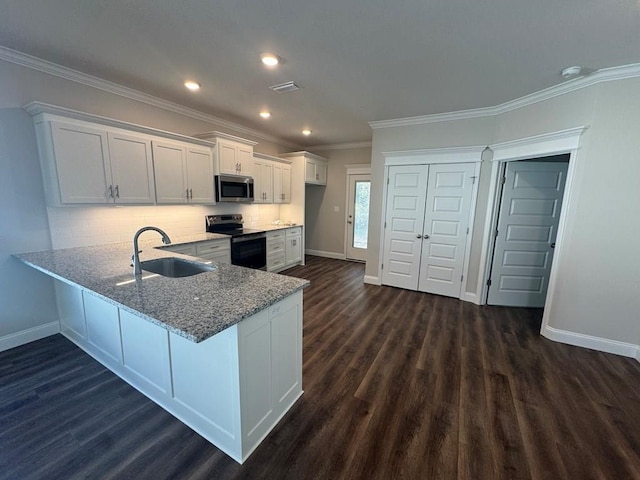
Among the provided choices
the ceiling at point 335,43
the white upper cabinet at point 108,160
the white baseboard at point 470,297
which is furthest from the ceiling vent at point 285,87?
the white baseboard at point 470,297

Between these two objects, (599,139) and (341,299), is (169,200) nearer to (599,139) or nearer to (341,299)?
(341,299)

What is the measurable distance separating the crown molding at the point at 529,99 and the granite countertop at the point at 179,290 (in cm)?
339

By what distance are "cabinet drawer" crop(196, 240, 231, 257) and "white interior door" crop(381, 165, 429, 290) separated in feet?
8.54

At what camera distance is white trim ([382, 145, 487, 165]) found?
376cm

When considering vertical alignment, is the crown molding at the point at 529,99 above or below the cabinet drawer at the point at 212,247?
above

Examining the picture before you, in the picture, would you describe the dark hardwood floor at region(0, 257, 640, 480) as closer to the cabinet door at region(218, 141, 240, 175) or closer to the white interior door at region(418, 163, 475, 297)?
the white interior door at region(418, 163, 475, 297)

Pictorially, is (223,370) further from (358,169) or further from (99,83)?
(358,169)

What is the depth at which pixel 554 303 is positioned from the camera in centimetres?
297

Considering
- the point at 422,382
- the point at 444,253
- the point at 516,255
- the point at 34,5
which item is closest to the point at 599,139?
the point at 516,255

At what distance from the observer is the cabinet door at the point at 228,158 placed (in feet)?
13.0

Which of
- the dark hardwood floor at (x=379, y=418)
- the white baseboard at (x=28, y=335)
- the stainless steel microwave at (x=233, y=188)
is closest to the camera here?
the dark hardwood floor at (x=379, y=418)

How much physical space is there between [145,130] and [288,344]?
2.96m

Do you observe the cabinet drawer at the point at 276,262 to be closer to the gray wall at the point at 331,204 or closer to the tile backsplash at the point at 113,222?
the tile backsplash at the point at 113,222

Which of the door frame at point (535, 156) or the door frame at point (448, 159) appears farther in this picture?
the door frame at point (448, 159)
